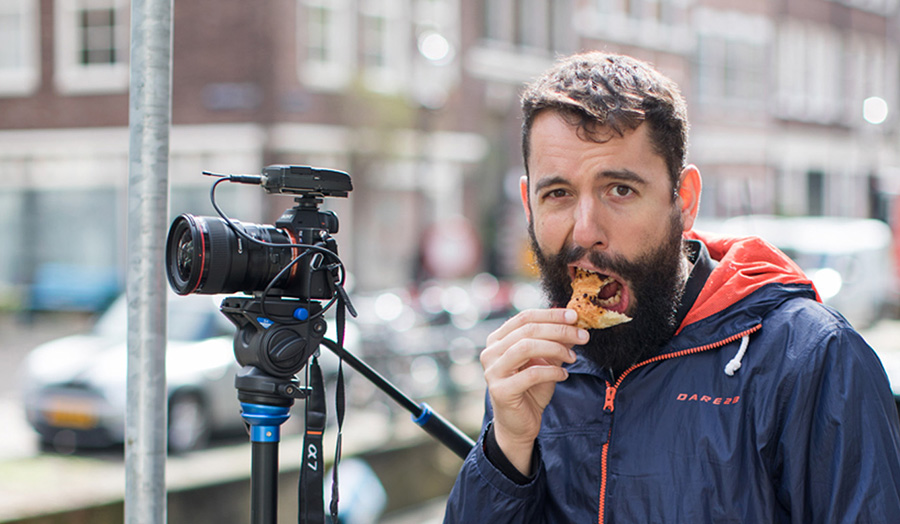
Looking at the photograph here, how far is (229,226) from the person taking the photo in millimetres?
1875

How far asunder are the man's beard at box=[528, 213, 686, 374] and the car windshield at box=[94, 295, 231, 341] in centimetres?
700

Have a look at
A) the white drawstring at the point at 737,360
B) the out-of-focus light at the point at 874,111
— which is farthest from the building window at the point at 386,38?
the white drawstring at the point at 737,360

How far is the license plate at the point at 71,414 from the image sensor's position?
25.4 ft

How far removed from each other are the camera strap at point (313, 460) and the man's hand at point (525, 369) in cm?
35

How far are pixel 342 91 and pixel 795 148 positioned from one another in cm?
2025

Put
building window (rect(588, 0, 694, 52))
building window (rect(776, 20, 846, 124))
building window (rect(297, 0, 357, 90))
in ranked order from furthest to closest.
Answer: building window (rect(776, 20, 846, 124))
building window (rect(588, 0, 694, 52))
building window (rect(297, 0, 357, 90))

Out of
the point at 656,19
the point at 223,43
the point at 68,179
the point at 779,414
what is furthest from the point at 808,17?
the point at 779,414

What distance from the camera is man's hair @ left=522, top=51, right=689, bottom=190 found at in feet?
5.93

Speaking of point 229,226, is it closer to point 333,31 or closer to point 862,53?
point 333,31

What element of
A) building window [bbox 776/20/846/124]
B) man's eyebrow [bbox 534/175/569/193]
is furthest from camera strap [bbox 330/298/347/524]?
building window [bbox 776/20/846/124]

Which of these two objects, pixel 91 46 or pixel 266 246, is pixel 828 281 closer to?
pixel 266 246

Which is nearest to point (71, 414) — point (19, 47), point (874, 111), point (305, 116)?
point (305, 116)

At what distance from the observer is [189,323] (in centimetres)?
850

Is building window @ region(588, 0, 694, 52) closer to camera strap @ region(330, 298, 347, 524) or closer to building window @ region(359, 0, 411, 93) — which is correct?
building window @ region(359, 0, 411, 93)
